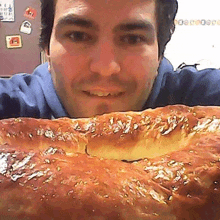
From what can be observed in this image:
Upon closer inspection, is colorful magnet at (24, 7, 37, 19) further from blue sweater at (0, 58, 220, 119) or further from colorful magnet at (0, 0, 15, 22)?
blue sweater at (0, 58, 220, 119)

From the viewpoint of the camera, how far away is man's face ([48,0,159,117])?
850mm

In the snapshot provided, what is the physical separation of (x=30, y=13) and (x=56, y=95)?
110 inches

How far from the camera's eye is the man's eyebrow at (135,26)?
2.82ft

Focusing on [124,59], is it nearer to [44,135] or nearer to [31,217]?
[44,135]

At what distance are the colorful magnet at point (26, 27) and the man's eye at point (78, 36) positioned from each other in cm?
293

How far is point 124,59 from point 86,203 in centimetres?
58

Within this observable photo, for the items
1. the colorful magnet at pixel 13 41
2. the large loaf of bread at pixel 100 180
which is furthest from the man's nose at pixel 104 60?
the colorful magnet at pixel 13 41

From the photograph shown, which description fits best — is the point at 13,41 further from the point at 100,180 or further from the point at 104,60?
the point at 100,180

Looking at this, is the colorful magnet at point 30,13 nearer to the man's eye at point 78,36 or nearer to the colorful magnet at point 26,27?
the colorful magnet at point 26,27

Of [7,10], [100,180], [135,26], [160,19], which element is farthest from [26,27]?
[100,180]

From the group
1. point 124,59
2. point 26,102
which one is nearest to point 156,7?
point 124,59

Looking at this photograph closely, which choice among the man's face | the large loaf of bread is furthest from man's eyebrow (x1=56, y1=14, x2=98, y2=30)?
Result: the large loaf of bread

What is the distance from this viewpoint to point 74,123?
0.49 meters

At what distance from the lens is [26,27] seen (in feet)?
12.1
